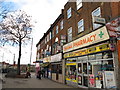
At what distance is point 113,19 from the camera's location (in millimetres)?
8867

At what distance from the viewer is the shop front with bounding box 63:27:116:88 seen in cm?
908

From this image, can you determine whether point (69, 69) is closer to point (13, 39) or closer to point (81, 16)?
point (81, 16)

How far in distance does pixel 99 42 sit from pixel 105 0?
3.23 meters

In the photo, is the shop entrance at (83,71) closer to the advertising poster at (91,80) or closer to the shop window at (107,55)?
the advertising poster at (91,80)

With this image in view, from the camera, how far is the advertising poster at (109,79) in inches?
343

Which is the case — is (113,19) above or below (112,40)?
above

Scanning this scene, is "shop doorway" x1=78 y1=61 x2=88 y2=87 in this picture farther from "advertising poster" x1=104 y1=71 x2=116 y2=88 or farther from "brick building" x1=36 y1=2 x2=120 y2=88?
"advertising poster" x1=104 y1=71 x2=116 y2=88

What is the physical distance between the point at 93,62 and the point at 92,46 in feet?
4.24

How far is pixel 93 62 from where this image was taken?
35.8 feet

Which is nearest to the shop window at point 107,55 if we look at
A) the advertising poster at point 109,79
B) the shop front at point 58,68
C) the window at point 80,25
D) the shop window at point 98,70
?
the shop window at point 98,70

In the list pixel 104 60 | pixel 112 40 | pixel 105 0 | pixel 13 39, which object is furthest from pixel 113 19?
pixel 13 39

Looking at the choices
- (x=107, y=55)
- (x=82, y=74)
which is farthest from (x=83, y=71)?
(x=107, y=55)

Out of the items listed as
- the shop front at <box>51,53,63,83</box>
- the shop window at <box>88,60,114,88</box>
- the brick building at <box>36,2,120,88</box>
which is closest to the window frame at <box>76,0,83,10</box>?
the brick building at <box>36,2,120,88</box>

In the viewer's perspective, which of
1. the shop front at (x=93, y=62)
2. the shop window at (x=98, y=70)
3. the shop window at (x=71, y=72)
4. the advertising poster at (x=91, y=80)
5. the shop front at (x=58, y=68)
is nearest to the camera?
the shop front at (x=93, y=62)
